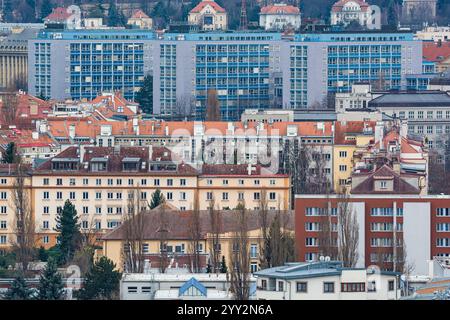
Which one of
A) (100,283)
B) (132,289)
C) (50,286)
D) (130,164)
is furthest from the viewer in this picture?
(130,164)

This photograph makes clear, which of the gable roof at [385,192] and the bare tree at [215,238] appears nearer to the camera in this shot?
the bare tree at [215,238]

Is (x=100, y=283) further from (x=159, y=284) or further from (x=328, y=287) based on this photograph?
(x=328, y=287)

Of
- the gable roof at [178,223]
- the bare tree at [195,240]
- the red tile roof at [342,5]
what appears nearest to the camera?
the bare tree at [195,240]

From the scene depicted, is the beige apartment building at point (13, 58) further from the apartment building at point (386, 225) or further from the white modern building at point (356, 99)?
the apartment building at point (386, 225)

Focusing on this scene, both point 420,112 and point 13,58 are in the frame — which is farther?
point 13,58

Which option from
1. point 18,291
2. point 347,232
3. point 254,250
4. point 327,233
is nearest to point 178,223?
point 254,250

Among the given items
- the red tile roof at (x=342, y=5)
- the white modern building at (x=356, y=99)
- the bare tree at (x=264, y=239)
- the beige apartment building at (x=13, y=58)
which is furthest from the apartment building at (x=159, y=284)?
the red tile roof at (x=342, y=5)

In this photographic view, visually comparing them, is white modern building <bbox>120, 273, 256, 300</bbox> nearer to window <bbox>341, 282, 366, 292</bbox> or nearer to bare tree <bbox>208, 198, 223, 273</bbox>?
bare tree <bbox>208, 198, 223, 273</bbox>
